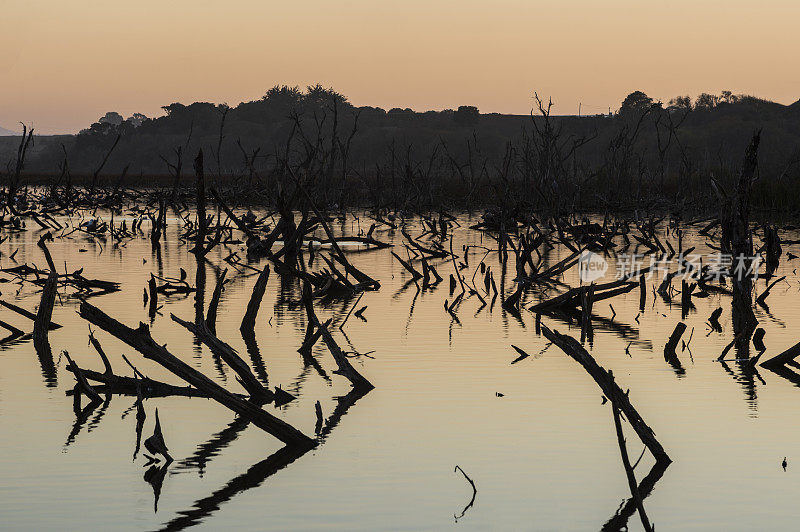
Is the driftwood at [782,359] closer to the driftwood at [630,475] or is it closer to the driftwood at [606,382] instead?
the driftwood at [606,382]

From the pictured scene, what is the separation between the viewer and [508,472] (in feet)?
18.1

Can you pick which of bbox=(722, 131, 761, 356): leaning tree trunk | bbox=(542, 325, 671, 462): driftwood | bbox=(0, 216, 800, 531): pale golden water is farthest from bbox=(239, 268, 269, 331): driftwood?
bbox=(542, 325, 671, 462): driftwood

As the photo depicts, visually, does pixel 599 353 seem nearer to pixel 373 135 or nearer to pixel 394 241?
pixel 394 241

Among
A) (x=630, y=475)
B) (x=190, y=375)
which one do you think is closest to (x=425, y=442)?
(x=190, y=375)

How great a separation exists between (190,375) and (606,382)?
200 cm

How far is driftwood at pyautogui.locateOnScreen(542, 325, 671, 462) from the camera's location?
5.16m

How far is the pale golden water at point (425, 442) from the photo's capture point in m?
4.95

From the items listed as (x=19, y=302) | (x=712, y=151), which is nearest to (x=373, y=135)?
(x=712, y=151)

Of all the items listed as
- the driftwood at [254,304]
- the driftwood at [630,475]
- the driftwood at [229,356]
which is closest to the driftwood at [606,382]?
the driftwood at [630,475]

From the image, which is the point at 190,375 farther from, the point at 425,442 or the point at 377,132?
the point at 377,132

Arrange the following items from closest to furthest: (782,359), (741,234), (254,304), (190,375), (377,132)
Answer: (190,375) → (782,359) → (254,304) → (741,234) → (377,132)

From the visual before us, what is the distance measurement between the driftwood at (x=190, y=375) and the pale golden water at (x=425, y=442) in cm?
15

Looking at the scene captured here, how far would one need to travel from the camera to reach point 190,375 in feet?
18.8

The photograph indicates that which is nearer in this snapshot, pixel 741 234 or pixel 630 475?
pixel 630 475
